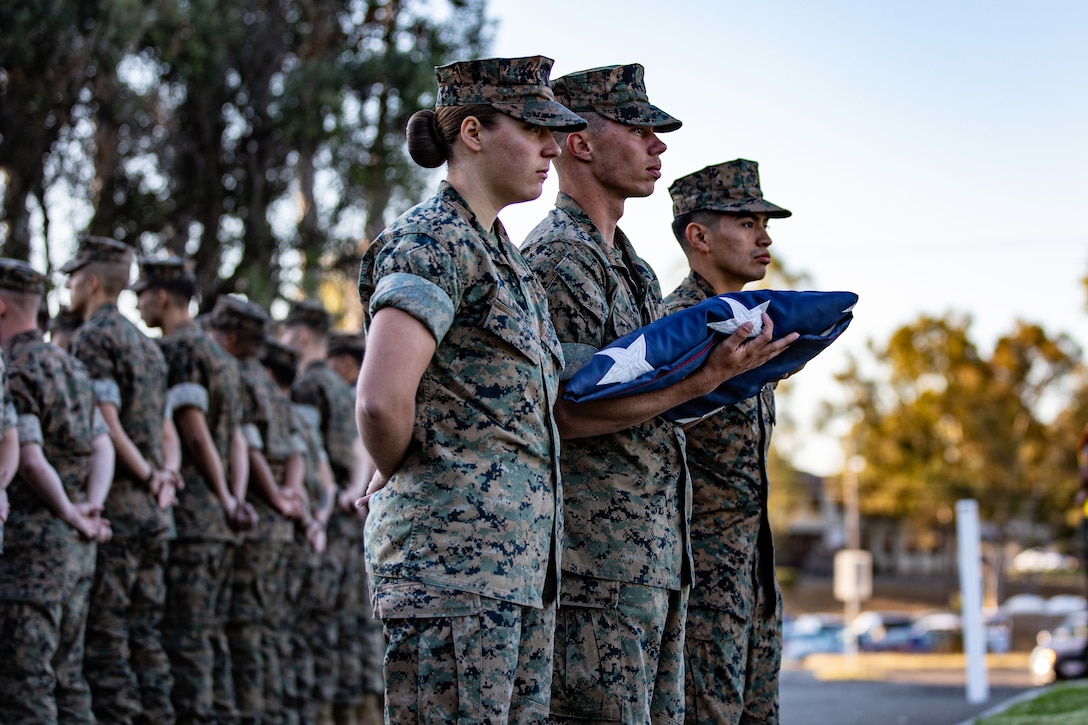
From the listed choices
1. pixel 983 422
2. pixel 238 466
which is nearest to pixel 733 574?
pixel 238 466

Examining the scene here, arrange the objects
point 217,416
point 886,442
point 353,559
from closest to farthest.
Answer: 1. point 217,416
2. point 353,559
3. point 886,442

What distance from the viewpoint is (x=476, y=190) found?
332 cm

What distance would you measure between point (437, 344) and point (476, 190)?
541mm

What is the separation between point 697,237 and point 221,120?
14.0 meters

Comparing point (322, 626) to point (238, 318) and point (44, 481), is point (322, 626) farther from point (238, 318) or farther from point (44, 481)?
point (44, 481)

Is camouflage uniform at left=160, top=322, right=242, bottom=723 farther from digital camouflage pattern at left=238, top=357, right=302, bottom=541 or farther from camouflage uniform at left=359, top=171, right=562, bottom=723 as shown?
camouflage uniform at left=359, top=171, right=562, bottom=723

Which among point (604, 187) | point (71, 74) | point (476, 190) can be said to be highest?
point (71, 74)

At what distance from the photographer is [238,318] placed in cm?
770

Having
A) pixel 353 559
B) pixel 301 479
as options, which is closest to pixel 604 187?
pixel 301 479

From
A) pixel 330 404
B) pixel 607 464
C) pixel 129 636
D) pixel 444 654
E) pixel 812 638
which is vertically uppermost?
pixel 812 638

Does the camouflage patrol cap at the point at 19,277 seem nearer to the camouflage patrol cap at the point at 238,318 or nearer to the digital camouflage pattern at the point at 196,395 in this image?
the digital camouflage pattern at the point at 196,395

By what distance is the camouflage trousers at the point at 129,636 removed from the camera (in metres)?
6.14

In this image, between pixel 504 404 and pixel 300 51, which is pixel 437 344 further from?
pixel 300 51

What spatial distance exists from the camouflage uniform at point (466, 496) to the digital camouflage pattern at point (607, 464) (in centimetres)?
43
